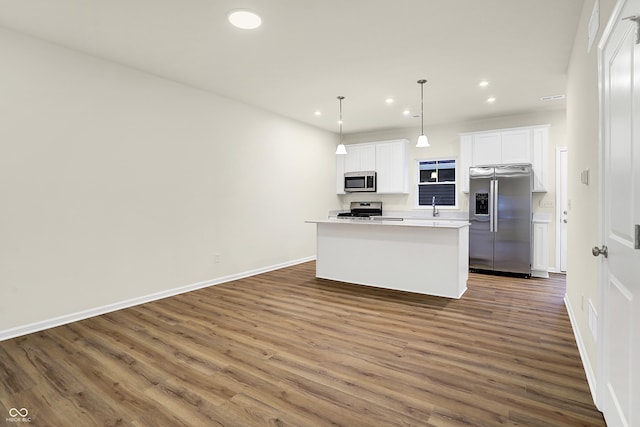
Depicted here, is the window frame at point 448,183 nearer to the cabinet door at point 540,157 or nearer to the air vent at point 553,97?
the cabinet door at point 540,157

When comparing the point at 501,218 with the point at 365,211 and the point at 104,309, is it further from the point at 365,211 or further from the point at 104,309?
the point at 104,309

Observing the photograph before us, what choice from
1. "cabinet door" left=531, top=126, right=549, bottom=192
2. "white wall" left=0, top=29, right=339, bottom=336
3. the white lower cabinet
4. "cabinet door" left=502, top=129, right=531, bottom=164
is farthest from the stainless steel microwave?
the white lower cabinet

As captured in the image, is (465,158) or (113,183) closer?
(113,183)

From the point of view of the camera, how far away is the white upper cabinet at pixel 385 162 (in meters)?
6.70

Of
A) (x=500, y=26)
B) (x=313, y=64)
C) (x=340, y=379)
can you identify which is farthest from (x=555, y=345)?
(x=313, y=64)

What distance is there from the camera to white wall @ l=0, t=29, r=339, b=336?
3.05m

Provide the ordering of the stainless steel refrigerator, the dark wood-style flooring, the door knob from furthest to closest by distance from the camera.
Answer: the stainless steel refrigerator, the dark wood-style flooring, the door knob

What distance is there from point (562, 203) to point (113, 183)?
21.2 feet

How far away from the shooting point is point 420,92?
463cm

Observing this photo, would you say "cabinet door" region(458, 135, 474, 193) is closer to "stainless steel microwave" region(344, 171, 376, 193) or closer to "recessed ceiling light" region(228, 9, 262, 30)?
"stainless steel microwave" region(344, 171, 376, 193)

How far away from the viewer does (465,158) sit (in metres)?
6.09

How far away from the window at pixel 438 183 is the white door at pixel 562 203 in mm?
1627

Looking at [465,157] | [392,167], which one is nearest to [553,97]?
[465,157]

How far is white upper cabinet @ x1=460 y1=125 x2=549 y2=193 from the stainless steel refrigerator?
1.08 ft
